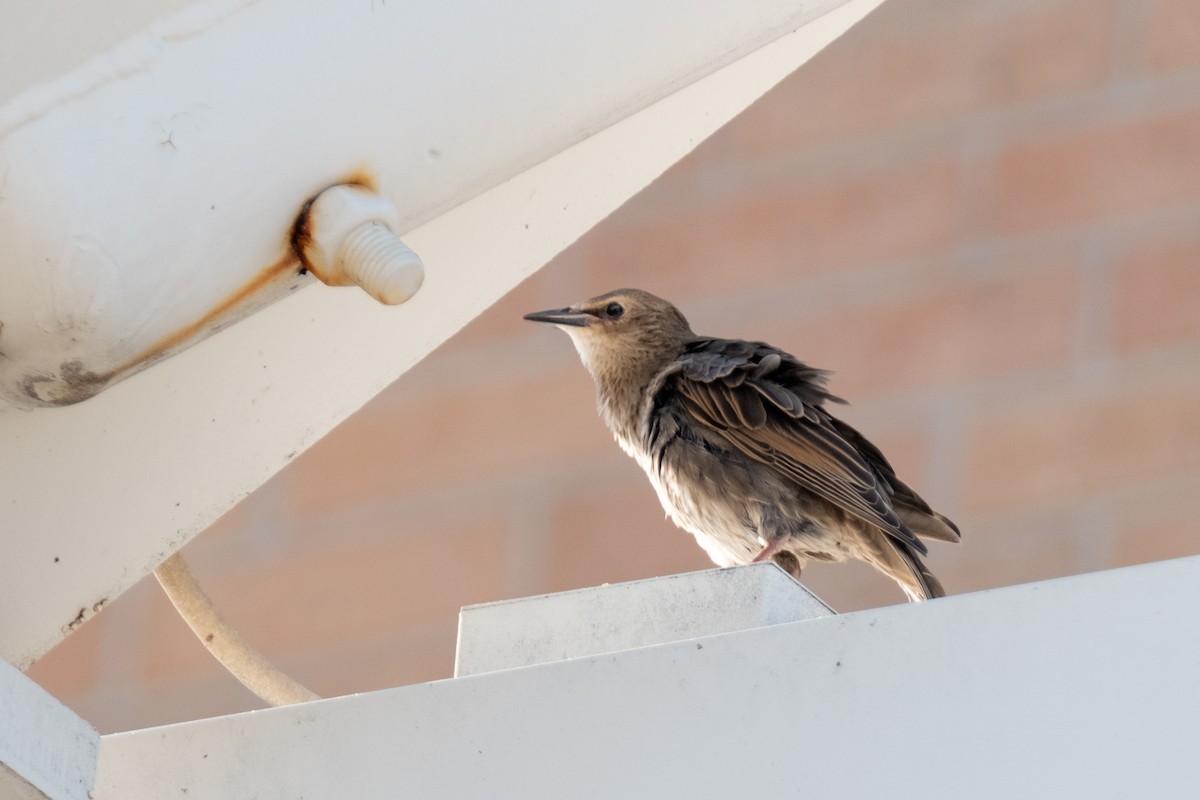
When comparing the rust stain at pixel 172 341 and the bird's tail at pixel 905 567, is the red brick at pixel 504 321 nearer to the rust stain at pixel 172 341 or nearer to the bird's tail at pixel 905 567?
the bird's tail at pixel 905 567

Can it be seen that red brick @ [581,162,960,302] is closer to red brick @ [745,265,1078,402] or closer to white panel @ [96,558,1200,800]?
red brick @ [745,265,1078,402]

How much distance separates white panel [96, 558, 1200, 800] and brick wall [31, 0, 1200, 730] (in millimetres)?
2335

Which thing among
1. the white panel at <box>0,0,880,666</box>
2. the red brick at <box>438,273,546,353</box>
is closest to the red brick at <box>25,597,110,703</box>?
the red brick at <box>438,273,546,353</box>

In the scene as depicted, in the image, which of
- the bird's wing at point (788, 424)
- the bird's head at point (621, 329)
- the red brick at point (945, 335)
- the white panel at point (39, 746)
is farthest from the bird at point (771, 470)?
the white panel at point (39, 746)

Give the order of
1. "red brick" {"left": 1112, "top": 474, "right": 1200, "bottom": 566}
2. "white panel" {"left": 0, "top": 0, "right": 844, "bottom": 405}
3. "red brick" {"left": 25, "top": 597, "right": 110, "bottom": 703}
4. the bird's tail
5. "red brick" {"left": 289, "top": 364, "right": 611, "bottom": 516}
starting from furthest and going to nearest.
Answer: "red brick" {"left": 25, "top": 597, "right": 110, "bottom": 703}
"red brick" {"left": 289, "top": 364, "right": 611, "bottom": 516}
"red brick" {"left": 1112, "top": 474, "right": 1200, "bottom": 566}
the bird's tail
"white panel" {"left": 0, "top": 0, "right": 844, "bottom": 405}

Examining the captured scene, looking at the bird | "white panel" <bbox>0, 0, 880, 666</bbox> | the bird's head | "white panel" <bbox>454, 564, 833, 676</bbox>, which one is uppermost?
the bird's head

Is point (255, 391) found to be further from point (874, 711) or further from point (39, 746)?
point (874, 711)

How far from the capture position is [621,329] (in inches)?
135

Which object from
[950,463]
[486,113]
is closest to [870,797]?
[486,113]

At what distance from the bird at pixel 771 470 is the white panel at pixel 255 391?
132 centimetres

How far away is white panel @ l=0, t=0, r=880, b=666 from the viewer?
47.5 inches

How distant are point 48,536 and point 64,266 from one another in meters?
0.31

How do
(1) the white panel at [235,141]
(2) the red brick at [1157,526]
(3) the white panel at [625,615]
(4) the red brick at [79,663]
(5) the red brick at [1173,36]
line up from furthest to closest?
(4) the red brick at [79,663] < (5) the red brick at [1173,36] < (2) the red brick at [1157,526] < (3) the white panel at [625,615] < (1) the white panel at [235,141]

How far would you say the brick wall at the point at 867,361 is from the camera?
11.1ft
